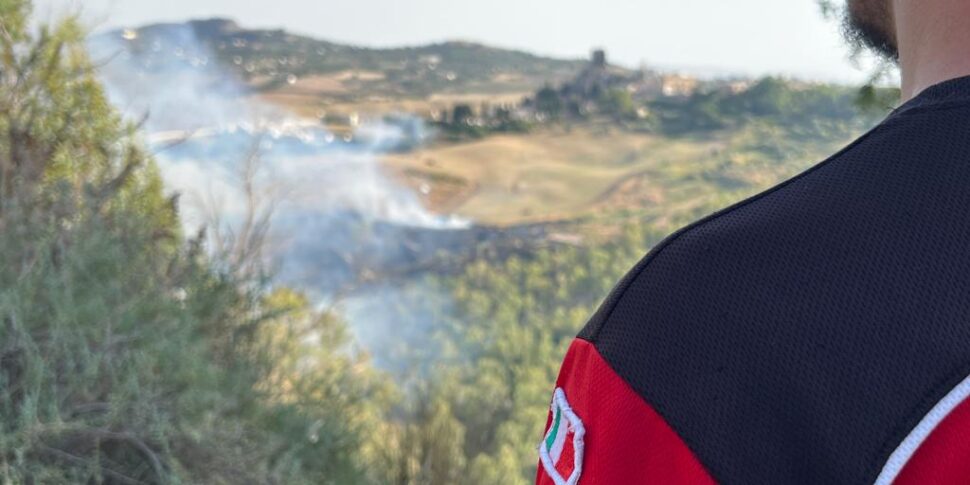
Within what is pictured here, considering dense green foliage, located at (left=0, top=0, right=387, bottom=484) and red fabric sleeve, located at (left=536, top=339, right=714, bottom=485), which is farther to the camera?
dense green foliage, located at (left=0, top=0, right=387, bottom=484)

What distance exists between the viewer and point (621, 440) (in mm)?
760

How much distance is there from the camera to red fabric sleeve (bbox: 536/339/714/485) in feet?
2.39

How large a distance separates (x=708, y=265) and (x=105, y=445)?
386 centimetres

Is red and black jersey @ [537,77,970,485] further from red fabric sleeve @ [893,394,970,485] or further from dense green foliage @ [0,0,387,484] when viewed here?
dense green foliage @ [0,0,387,484]

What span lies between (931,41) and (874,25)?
0.47 feet

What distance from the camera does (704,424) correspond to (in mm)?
716

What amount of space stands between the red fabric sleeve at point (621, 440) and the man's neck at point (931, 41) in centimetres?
35

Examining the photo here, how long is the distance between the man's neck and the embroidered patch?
403 millimetres

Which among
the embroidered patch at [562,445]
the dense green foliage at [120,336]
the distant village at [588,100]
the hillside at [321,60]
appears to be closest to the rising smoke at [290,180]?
the hillside at [321,60]

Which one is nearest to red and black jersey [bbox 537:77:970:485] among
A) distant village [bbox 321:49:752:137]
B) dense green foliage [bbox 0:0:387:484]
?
dense green foliage [bbox 0:0:387:484]

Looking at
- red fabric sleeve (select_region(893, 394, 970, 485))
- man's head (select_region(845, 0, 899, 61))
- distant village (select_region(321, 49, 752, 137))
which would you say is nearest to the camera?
red fabric sleeve (select_region(893, 394, 970, 485))

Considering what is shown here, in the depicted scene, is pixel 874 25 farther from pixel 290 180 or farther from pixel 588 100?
pixel 588 100

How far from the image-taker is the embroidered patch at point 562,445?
804 mm

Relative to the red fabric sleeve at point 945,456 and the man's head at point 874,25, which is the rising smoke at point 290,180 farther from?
the red fabric sleeve at point 945,456
